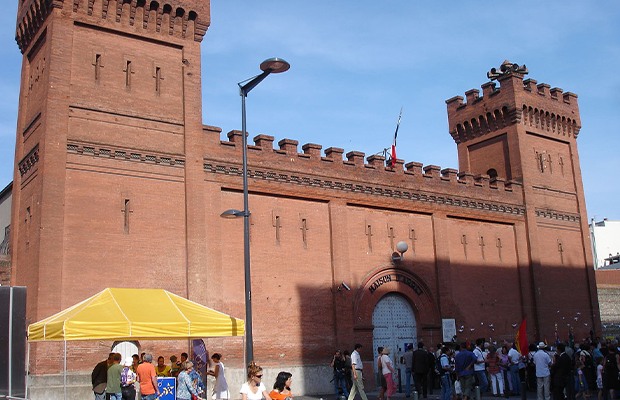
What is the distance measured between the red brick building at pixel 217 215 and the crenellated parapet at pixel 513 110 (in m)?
0.59

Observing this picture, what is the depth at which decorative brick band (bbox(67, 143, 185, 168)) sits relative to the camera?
795 inches

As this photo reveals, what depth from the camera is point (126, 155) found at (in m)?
20.9

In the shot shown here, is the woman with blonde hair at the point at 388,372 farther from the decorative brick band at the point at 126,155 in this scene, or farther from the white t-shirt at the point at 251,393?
the decorative brick band at the point at 126,155

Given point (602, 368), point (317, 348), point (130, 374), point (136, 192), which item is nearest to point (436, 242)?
point (317, 348)

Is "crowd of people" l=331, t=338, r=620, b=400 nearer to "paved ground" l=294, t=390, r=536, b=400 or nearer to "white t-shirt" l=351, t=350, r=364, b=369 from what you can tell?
"white t-shirt" l=351, t=350, r=364, b=369

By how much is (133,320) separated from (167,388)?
1795 millimetres

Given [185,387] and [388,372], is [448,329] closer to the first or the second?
[388,372]

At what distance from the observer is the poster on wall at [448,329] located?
87.9ft

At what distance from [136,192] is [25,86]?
6075mm

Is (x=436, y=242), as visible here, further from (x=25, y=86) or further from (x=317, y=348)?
(x=25, y=86)

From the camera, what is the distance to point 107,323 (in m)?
13.6

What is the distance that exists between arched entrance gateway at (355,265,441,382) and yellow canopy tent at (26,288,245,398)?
33.7ft

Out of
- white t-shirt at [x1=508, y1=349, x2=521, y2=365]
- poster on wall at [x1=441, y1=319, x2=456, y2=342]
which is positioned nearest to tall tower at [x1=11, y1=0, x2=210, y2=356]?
white t-shirt at [x1=508, y1=349, x2=521, y2=365]

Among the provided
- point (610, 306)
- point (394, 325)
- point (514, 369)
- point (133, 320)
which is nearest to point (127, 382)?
point (133, 320)
